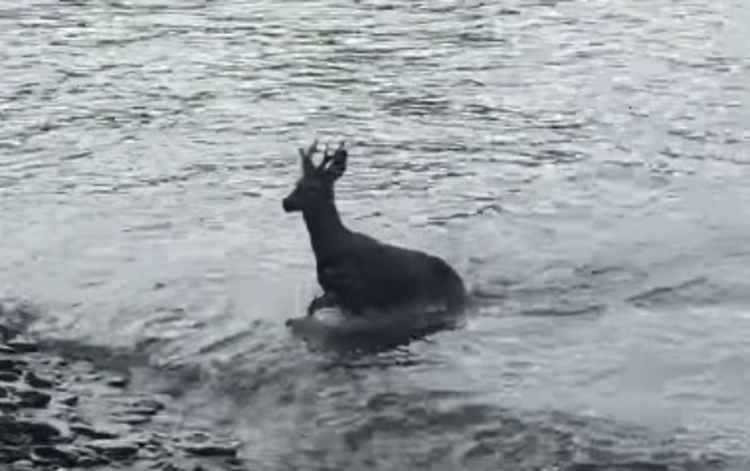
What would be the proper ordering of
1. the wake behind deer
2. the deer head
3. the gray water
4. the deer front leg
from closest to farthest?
1. the gray water
2. the deer head
3. the wake behind deer
4. the deer front leg

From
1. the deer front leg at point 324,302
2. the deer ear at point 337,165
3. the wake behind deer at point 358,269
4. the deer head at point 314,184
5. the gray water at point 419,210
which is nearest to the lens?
the gray water at point 419,210

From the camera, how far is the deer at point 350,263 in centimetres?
1367

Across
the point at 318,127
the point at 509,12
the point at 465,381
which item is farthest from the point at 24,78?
the point at 465,381

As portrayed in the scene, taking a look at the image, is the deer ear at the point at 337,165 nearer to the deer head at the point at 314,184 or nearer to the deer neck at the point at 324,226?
the deer head at the point at 314,184

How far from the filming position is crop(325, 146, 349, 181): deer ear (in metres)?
13.4

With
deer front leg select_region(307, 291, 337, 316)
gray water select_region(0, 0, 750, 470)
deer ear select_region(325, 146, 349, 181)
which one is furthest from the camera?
deer front leg select_region(307, 291, 337, 316)

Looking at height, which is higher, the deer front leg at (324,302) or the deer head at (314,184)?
the deer head at (314,184)

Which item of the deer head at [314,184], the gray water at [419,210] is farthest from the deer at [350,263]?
the gray water at [419,210]

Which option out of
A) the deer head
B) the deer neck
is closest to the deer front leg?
the deer neck

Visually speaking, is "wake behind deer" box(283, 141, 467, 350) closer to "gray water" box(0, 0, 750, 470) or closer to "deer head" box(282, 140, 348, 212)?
"deer head" box(282, 140, 348, 212)

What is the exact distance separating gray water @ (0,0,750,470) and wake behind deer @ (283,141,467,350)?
520 mm

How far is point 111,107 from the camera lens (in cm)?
2181

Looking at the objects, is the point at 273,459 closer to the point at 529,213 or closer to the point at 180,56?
the point at 529,213

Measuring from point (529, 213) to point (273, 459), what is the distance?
6430 millimetres
